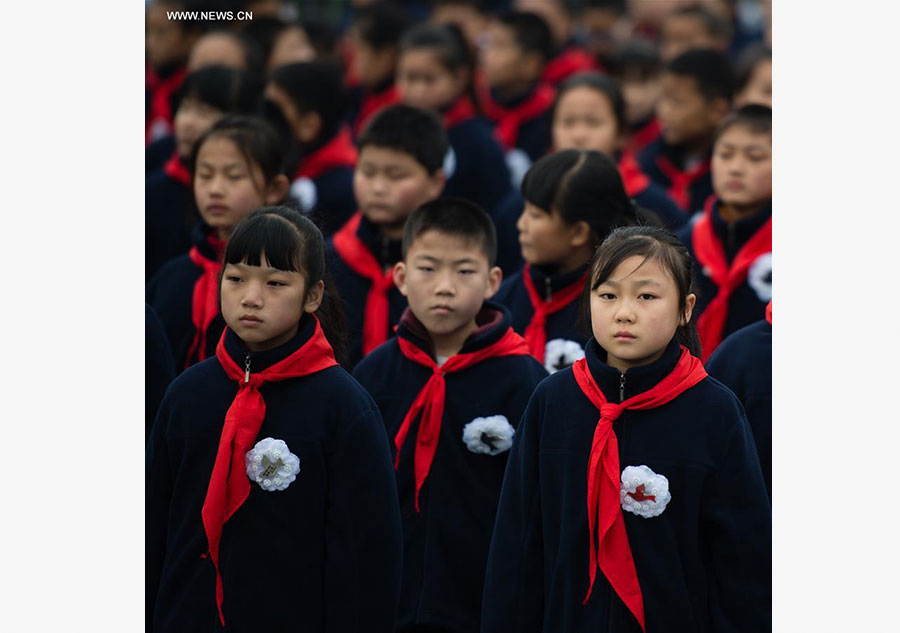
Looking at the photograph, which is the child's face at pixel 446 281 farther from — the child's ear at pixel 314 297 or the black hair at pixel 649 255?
the black hair at pixel 649 255

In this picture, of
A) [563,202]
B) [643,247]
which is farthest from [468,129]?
[643,247]

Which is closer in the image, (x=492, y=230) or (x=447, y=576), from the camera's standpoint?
(x=447, y=576)

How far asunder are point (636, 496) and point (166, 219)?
9.96ft

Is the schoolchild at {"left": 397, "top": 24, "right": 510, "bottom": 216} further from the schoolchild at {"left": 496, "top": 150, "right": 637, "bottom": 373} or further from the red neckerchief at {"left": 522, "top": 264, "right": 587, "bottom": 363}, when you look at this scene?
the red neckerchief at {"left": 522, "top": 264, "right": 587, "bottom": 363}

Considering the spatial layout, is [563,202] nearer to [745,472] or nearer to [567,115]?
[745,472]

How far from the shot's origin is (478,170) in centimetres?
690

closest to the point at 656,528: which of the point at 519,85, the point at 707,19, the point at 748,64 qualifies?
the point at 748,64

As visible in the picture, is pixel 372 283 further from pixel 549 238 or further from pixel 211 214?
pixel 549 238

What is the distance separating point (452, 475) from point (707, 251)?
5.12 ft

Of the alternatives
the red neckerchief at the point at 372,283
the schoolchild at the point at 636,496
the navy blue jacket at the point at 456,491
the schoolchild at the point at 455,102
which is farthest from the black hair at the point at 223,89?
the schoolchild at the point at 636,496

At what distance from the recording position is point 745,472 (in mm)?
3078

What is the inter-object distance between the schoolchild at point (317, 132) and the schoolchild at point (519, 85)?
154 centimetres

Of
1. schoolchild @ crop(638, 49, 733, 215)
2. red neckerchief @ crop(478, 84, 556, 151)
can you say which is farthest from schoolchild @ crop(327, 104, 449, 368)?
red neckerchief @ crop(478, 84, 556, 151)

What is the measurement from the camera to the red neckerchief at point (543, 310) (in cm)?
428
